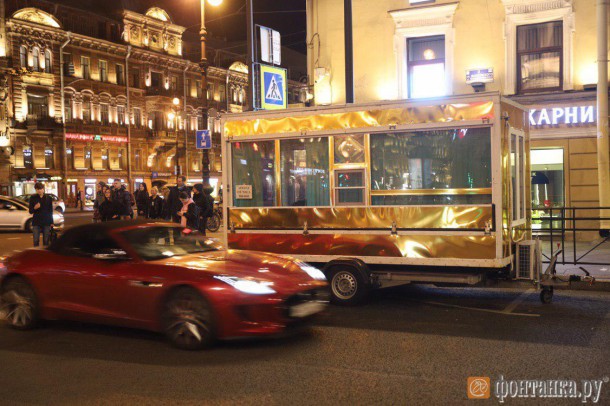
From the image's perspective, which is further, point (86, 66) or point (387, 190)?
point (86, 66)

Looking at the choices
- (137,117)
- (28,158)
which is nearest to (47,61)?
(28,158)

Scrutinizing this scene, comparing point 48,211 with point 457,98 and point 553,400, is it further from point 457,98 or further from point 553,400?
point 553,400

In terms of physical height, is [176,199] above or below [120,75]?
below

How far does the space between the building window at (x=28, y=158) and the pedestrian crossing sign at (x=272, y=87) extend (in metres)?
39.7

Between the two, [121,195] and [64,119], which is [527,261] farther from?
[64,119]

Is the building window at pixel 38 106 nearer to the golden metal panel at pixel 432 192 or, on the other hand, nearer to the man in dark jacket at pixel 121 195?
the man in dark jacket at pixel 121 195

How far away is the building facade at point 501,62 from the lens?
1645 cm

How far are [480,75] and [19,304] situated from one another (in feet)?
45.1

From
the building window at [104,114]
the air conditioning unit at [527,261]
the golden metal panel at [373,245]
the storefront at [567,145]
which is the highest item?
the building window at [104,114]

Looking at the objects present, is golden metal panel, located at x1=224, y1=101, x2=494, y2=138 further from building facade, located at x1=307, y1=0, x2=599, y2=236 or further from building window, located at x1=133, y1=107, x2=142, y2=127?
building window, located at x1=133, y1=107, x2=142, y2=127

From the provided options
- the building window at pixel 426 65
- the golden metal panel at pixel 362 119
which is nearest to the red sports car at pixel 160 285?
the golden metal panel at pixel 362 119

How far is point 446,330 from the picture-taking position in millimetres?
7426

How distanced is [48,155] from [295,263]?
1978 inches

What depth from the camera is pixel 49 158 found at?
52500 millimetres
